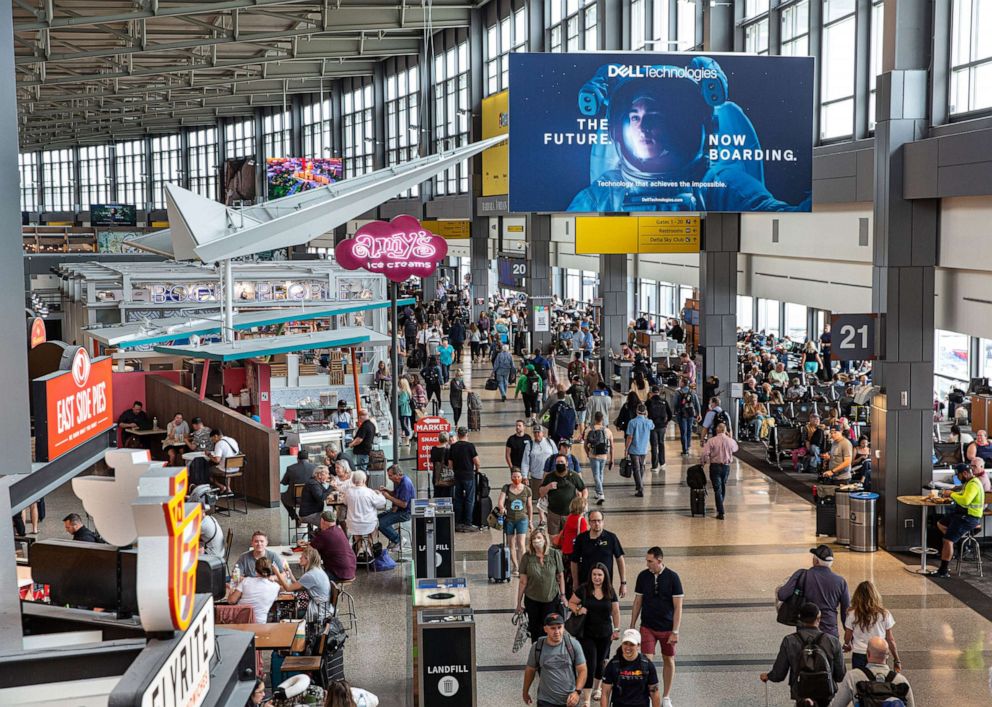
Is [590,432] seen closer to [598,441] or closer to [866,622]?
[598,441]

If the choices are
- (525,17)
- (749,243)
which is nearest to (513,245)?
(525,17)

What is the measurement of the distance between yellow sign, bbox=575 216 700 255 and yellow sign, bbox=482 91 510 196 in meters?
3.11

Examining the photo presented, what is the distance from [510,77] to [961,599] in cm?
869

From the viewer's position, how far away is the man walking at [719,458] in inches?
607

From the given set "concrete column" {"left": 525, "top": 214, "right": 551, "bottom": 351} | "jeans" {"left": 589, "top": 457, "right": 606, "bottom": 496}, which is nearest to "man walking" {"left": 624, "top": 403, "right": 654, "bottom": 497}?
"jeans" {"left": 589, "top": 457, "right": 606, "bottom": 496}

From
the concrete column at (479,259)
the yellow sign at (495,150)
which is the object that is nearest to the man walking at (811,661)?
the yellow sign at (495,150)

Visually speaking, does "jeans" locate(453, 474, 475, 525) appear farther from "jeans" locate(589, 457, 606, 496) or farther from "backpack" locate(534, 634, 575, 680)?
"backpack" locate(534, 634, 575, 680)

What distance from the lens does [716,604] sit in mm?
11773

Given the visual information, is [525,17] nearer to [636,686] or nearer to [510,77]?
[510,77]

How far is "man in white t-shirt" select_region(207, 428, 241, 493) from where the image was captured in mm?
15984

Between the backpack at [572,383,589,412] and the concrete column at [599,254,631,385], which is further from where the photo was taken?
the concrete column at [599,254,631,385]

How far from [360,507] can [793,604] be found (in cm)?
529

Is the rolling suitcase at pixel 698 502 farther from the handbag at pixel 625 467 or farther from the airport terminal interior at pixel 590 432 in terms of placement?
the handbag at pixel 625 467

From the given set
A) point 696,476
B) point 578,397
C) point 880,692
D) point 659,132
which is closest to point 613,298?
point 578,397
